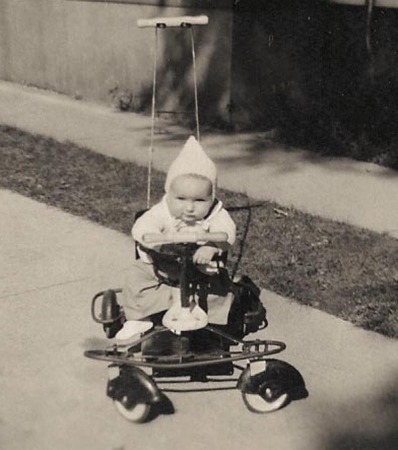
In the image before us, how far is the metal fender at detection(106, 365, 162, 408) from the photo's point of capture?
134 inches

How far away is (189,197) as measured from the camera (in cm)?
367

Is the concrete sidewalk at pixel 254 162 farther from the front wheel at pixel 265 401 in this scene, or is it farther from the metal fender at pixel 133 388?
Answer: the metal fender at pixel 133 388

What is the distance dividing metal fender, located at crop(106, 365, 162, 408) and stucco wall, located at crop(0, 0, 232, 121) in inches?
232

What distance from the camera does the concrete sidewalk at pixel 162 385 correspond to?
3.36 meters

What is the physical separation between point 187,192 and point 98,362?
0.88m

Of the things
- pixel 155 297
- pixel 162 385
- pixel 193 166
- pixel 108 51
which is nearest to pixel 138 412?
pixel 162 385

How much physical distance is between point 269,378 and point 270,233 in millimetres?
2158

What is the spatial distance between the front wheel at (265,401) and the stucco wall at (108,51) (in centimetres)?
582

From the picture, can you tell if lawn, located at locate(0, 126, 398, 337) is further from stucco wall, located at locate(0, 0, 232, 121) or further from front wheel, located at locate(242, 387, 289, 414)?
stucco wall, located at locate(0, 0, 232, 121)

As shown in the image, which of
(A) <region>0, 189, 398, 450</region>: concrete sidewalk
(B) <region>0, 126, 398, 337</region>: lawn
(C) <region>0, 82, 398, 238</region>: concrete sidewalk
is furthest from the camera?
(C) <region>0, 82, 398, 238</region>: concrete sidewalk

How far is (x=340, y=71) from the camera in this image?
847 cm

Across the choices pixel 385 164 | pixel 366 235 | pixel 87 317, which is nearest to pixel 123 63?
pixel 385 164

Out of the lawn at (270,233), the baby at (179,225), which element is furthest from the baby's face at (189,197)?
the lawn at (270,233)

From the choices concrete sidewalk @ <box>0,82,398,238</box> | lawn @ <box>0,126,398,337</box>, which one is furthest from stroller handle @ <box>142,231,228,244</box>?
→ concrete sidewalk @ <box>0,82,398,238</box>
